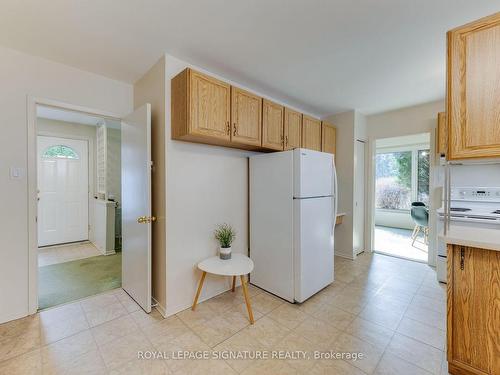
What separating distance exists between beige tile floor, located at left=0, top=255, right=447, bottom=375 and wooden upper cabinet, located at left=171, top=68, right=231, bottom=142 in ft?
5.47

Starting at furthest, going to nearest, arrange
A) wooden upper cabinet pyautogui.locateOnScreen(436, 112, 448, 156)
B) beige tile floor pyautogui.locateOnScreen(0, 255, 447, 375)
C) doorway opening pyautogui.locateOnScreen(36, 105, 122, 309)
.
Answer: doorway opening pyautogui.locateOnScreen(36, 105, 122, 309) < wooden upper cabinet pyautogui.locateOnScreen(436, 112, 448, 156) < beige tile floor pyautogui.locateOnScreen(0, 255, 447, 375)

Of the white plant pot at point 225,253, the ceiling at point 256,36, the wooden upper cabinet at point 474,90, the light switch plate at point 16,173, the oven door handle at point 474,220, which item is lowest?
the white plant pot at point 225,253

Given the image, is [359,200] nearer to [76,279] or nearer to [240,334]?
[240,334]

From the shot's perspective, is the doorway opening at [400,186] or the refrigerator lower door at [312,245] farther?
the doorway opening at [400,186]

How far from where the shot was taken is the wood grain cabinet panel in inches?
51.4

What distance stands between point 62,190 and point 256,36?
4.56 m

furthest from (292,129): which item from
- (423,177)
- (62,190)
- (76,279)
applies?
(423,177)

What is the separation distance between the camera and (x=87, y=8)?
5.13ft

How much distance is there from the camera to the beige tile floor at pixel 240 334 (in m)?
1.55

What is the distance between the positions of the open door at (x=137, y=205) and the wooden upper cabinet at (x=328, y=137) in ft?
8.26

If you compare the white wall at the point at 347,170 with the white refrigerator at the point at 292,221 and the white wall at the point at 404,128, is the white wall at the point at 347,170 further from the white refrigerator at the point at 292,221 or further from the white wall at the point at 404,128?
the white refrigerator at the point at 292,221

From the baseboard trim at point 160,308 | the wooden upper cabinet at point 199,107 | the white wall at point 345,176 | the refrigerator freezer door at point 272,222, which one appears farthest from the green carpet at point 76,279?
the white wall at point 345,176

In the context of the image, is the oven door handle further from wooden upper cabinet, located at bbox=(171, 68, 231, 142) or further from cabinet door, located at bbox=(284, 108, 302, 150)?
wooden upper cabinet, located at bbox=(171, 68, 231, 142)

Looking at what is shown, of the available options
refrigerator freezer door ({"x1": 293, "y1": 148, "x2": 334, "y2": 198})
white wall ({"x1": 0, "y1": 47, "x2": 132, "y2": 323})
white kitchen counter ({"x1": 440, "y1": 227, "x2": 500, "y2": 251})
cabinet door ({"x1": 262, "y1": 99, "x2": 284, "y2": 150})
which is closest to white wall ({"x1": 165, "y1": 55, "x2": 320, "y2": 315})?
cabinet door ({"x1": 262, "y1": 99, "x2": 284, "y2": 150})
